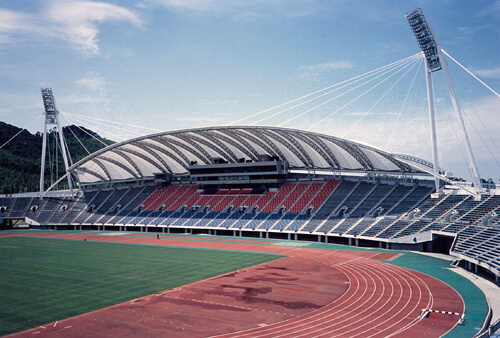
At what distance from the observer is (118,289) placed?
29922mm

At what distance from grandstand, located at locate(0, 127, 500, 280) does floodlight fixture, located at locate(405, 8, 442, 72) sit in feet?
34.4

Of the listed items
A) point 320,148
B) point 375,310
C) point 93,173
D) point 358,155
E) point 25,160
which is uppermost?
point 25,160

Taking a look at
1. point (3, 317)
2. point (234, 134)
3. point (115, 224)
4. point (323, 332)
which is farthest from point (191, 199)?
point (323, 332)

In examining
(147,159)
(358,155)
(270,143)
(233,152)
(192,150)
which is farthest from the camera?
(147,159)

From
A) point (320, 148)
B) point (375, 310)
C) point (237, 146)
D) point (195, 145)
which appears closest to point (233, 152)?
point (237, 146)

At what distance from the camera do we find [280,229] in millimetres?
57594

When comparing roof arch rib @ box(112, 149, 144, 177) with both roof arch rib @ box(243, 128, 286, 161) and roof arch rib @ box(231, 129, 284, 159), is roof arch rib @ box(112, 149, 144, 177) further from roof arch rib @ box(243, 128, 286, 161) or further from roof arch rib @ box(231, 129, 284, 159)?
roof arch rib @ box(243, 128, 286, 161)

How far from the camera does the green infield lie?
2552 cm

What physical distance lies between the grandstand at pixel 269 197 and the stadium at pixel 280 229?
0.72 feet

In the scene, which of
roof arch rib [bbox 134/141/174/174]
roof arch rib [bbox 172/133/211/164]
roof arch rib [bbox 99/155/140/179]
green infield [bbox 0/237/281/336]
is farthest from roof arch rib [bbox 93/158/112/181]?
green infield [bbox 0/237/281/336]

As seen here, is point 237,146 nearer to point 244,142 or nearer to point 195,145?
point 244,142

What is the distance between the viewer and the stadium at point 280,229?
22.5 metres

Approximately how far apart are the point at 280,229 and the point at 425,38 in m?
29.7

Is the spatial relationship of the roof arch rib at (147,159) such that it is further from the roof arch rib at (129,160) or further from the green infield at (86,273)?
the green infield at (86,273)
